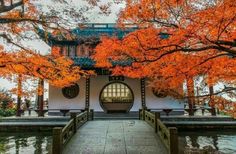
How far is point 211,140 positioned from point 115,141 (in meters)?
5.51

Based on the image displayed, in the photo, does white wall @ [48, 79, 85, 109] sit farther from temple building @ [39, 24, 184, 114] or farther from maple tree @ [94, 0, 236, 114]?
maple tree @ [94, 0, 236, 114]

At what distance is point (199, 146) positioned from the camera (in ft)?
36.3

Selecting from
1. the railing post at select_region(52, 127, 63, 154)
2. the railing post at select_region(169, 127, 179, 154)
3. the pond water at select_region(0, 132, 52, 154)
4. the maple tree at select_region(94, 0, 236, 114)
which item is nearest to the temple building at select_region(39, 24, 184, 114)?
the pond water at select_region(0, 132, 52, 154)

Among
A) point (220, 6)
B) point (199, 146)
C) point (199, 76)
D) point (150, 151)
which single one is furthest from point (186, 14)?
point (199, 146)

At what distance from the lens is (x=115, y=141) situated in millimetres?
9695

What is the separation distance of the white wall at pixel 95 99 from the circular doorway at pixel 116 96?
33.2 inches

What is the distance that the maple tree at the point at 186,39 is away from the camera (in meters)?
7.51

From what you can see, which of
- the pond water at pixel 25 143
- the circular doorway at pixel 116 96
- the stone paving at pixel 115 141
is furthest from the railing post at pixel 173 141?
the circular doorway at pixel 116 96

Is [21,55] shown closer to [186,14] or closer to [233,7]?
[186,14]

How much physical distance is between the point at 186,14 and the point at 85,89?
13.4 m

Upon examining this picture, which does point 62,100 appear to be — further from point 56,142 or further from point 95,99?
point 56,142

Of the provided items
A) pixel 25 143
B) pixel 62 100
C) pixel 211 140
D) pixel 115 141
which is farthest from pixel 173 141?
pixel 62 100

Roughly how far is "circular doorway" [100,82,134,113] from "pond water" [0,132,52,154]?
25.7 ft

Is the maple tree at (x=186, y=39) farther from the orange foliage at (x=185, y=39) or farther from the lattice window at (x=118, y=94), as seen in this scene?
the lattice window at (x=118, y=94)
